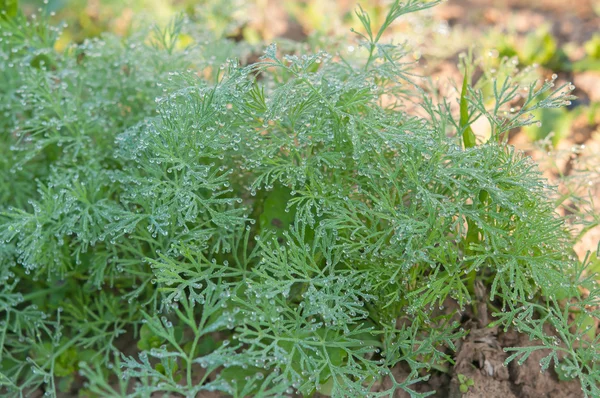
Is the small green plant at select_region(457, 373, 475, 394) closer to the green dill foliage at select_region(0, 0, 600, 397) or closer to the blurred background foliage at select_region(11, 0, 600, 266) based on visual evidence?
the green dill foliage at select_region(0, 0, 600, 397)

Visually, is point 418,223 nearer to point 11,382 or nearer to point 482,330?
point 482,330

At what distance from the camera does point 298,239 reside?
1.40 metres

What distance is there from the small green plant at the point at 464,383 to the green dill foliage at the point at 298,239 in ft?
0.24

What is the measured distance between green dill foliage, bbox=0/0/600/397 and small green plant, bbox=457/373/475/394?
0.07 meters

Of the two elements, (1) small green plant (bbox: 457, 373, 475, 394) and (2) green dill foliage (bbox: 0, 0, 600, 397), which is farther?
(1) small green plant (bbox: 457, 373, 475, 394)

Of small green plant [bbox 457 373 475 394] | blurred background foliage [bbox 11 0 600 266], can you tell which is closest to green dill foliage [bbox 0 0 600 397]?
small green plant [bbox 457 373 475 394]

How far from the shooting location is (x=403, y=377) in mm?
1572

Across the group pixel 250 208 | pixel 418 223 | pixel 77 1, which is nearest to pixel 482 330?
pixel 418 223

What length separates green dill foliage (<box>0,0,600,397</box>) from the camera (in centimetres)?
137

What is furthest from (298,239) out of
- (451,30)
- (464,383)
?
(451,30)

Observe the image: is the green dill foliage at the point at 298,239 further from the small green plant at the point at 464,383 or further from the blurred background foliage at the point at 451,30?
the blurred background foliage at the point at 451,30

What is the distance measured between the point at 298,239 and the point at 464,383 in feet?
1.86

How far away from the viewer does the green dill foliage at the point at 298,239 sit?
137 centimetres

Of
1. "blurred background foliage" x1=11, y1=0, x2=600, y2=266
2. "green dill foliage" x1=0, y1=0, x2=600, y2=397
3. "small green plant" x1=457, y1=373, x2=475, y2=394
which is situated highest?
"blurred background foliage" x1=11, y1=0, x2=600, y2=266
